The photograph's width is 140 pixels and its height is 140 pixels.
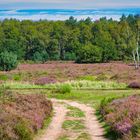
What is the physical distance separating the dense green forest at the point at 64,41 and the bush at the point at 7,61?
3158 centimetres

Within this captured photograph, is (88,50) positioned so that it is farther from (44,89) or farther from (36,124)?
(36,124)

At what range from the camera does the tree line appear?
421ft

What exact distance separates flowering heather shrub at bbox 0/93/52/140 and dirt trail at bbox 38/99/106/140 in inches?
24.8

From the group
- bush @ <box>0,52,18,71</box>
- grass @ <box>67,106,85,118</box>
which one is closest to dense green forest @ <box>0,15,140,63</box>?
bush @ <box>0,52,18,71</box>

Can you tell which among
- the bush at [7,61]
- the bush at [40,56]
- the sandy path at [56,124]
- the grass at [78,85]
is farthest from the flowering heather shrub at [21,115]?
the bush at [40,56]

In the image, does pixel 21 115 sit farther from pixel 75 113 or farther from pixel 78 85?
pixel 78 85

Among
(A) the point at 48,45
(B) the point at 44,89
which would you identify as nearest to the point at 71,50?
(A) the point at 48,45

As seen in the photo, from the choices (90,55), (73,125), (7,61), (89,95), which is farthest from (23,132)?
(90,55)

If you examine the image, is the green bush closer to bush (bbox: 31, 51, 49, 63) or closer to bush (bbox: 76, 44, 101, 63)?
bush (bbox: 76, 44, 101, 63)

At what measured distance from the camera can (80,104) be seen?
41469 millimetres

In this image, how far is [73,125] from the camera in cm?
2886

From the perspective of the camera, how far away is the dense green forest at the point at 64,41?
12838cm

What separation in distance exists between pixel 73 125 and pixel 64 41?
131 metres

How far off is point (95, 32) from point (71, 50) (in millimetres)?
10995
